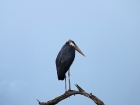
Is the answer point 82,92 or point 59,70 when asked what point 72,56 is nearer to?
point 59,70

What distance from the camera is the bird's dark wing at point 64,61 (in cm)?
747

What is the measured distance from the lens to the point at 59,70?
7.50m

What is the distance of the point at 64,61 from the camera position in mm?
7605

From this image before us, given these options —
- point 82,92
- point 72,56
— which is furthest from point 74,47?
point 82,92

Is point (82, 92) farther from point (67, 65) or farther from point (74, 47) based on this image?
point (74, 47)

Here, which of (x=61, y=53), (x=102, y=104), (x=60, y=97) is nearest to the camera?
(x=102, y=104)

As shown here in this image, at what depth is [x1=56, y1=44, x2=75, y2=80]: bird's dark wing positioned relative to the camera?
747cm

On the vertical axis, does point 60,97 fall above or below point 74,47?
below

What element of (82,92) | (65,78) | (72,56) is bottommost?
(82,92)

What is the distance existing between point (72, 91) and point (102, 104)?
1.02 metres

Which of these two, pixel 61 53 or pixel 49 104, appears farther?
pixel 61 53

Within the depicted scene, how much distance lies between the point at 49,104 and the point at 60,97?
36 cm

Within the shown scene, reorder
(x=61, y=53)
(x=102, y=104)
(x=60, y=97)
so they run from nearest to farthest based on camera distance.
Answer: (x=102, y=104)
(x=60, y=97)
(x=61, y=53)

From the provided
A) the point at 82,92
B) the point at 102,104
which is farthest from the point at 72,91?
the point at 102,104
